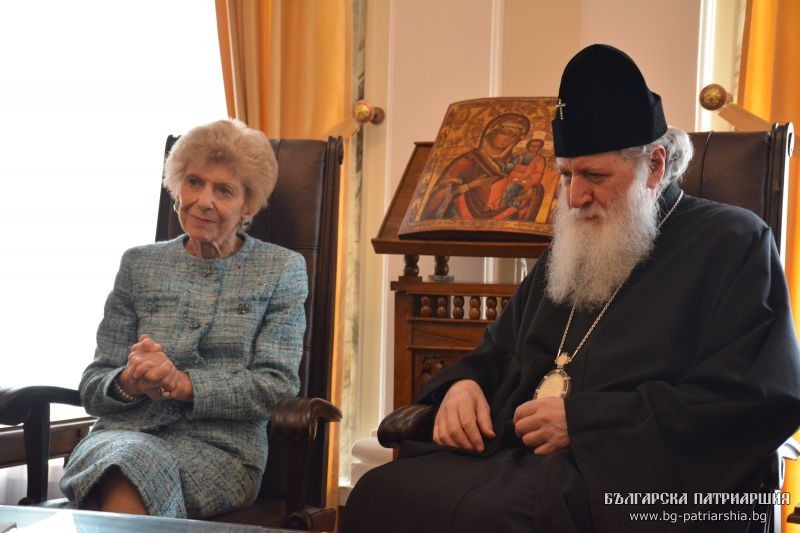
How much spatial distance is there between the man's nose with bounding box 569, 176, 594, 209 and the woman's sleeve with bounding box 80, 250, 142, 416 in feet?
4.34

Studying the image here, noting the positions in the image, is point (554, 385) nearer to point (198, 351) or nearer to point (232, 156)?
point (198, 351)

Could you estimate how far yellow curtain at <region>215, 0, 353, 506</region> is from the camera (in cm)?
452

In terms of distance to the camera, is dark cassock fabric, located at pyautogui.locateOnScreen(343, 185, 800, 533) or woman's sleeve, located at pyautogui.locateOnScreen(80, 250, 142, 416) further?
woman's sleeve, located at pyautogui.locateOnScreen(80, 250, 142, 416)

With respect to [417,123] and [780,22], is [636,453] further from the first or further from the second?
[417,123]

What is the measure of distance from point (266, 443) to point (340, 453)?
6.59ft

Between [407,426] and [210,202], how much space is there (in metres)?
0.93

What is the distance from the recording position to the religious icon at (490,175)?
3.34m

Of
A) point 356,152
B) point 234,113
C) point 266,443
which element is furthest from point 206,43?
point 266,443

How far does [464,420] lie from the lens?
8.43ft

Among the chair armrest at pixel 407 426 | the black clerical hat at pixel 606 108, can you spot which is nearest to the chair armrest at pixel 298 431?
the chair armrest at pixel 407 426

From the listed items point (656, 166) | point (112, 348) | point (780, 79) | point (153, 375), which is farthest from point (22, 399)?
point (780, 79)

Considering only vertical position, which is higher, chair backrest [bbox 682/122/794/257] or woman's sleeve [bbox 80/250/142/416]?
chair backrest [bbox 682/122/794/257]

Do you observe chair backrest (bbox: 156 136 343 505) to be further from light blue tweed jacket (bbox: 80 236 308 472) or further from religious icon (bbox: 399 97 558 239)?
religious icon (bbox: 399 97 558 239)

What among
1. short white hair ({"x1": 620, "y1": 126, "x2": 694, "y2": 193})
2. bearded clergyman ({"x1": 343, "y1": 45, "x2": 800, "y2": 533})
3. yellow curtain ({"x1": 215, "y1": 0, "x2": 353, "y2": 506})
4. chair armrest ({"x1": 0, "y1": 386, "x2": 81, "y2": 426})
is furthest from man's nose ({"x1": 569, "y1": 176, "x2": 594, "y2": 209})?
yellow curtain ({"x1": 215, "y1": 0, "x2": 353, "y2": 506})
